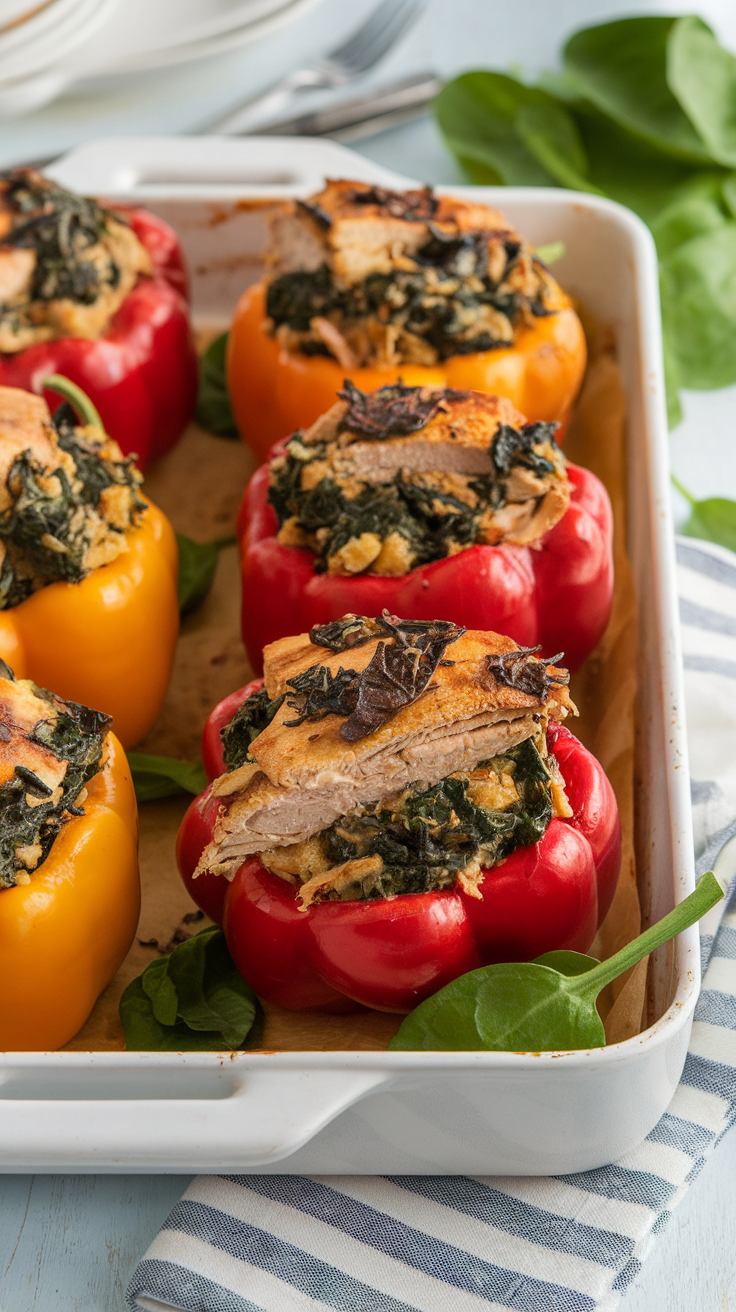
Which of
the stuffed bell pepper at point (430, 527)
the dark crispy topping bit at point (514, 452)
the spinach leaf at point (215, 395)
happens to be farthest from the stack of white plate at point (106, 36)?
the dark crispy topping bit at point (514, 452)

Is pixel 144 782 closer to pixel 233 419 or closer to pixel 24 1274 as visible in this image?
pixel 24 1274

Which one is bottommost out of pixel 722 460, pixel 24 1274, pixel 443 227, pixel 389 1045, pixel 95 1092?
pixel 722 460

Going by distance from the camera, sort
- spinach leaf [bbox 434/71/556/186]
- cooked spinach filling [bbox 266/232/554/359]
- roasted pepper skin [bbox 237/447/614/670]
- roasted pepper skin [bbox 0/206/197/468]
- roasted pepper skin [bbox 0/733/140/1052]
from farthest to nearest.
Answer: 1. spinach leaf [bbox 434/71/556/186]
2. roasted pepper skin [bbox 0/206/197/468]
3. cooked spinach filling [bbox 266/232/554/359]
4. roasted pepper skin [bbox 237/447/614/670]
5. roasted pepper skin [bbox 0/733/140/1052]

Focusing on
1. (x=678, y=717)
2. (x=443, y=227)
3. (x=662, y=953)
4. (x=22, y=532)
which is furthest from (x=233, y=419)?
(x=662, y=953)

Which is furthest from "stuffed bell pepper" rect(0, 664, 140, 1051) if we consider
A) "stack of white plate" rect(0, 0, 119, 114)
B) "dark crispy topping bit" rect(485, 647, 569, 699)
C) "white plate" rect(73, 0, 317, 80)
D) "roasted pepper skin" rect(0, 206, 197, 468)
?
"white plate" rect(73, 0, 317, 80)

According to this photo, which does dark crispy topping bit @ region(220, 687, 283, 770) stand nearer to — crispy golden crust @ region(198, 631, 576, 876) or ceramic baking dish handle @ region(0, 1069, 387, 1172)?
crispy golden crust @ region(198, 631, 576, 876)

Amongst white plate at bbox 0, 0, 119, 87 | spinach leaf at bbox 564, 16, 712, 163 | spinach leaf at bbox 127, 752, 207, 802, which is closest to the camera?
spinach leaf at bbox 127, 752, 207, 802
